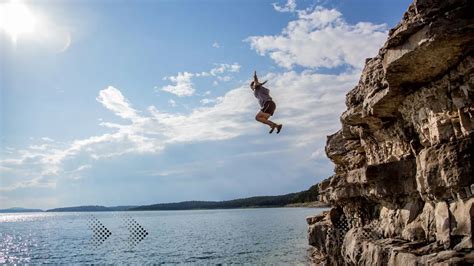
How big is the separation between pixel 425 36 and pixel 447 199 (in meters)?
5.56

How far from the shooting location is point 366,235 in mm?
20734

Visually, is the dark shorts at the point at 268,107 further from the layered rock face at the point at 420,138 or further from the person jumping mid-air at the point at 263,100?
the layered rock face at the point at 420,138

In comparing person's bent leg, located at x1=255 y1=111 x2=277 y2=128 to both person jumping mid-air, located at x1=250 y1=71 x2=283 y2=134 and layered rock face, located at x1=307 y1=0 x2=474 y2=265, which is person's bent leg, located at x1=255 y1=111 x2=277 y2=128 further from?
layered rock face, located at x1=307 y1=0 x2=474 y2=265

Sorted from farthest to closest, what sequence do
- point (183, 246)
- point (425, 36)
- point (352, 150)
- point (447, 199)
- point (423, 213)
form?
point (183, 246) < point (352, 150) < point (423, 213) < point (447, 199) < point (425, 36)

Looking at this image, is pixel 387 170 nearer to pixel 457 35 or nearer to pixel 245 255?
pixel 457 35

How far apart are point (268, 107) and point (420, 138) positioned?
6485 millimetres

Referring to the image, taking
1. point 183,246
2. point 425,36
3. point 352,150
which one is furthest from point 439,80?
point 183,246

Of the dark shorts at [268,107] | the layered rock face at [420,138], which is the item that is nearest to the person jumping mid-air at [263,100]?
the dark shorts at [268,107]

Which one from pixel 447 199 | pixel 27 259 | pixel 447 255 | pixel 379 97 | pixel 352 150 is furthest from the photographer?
pixel 27 259

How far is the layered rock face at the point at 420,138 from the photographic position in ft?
43.6

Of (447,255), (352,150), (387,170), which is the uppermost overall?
(352,150)

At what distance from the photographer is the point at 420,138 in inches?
691

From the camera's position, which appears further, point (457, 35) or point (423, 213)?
point (423, 213)

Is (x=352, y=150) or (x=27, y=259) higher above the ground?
(x=352, y=150)
